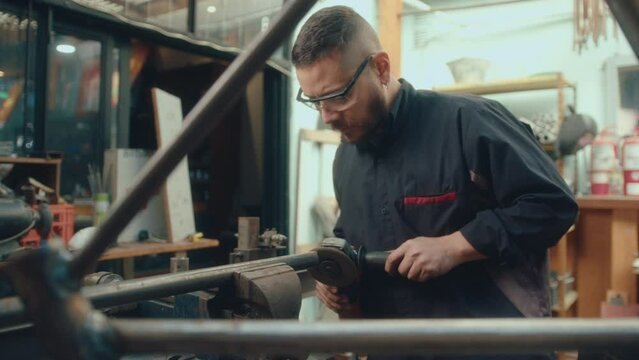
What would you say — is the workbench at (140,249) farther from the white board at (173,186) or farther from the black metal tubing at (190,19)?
the black metal tubing at (190,19)

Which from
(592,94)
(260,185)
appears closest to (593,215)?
(592,94)

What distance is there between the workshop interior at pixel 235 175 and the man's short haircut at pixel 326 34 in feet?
1.09

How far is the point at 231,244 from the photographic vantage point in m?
3.72

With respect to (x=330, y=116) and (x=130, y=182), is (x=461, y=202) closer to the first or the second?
(x=330, y=116)

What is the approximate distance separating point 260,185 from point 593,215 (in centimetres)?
222

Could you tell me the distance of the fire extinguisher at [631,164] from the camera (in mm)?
3057

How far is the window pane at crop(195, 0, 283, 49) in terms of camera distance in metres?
3.16

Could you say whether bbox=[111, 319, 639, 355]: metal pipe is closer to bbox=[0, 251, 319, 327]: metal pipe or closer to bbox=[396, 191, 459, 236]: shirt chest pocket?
bbox=[0, 251, 319, 327]: metal pipe

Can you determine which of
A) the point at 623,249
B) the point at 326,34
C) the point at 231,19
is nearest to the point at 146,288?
the point at 326,34

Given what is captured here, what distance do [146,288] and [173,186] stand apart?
219cm

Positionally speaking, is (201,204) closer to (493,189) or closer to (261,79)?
(261,79)

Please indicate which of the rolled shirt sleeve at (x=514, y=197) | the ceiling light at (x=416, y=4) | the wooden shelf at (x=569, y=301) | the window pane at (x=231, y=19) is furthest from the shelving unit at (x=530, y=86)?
the rolled shirt sleeve at (x=514, y=197)

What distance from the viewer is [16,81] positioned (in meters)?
2.46

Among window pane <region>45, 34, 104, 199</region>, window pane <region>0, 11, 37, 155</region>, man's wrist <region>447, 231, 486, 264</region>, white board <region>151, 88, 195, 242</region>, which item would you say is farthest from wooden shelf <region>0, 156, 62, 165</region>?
man's wrist <region>447, 231, 486, 264</region>
